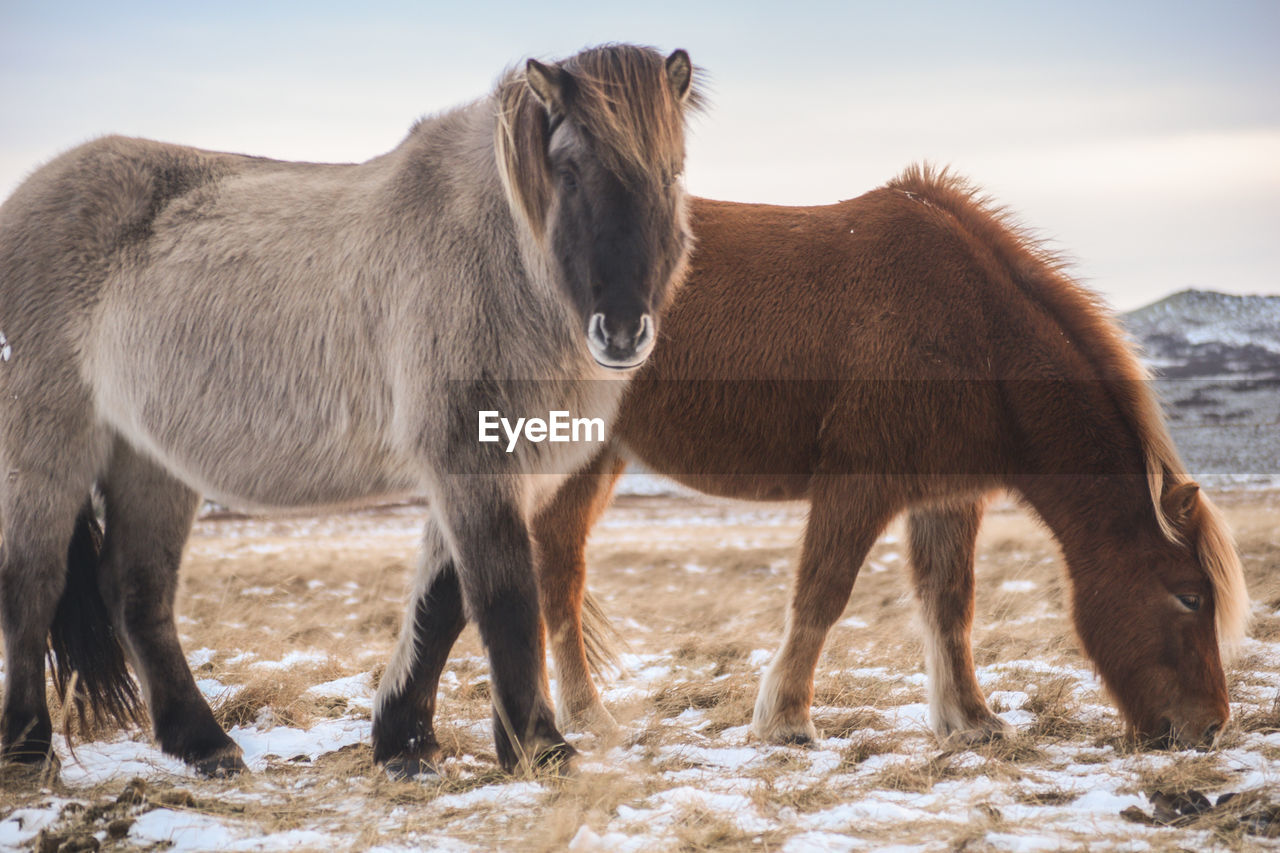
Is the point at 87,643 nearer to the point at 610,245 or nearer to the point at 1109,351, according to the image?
the point at 610,245

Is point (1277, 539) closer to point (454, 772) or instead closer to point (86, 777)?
point (454, 772)

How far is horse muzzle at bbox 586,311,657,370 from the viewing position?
3.09 meters

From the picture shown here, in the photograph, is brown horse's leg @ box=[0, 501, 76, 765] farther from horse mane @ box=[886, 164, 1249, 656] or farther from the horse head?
horse mane @ box=[886, 164, 1249, 656]

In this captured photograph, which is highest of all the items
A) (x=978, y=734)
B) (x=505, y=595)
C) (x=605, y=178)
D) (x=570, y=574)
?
(x=605, y=178)

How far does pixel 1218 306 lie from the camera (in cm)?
2052

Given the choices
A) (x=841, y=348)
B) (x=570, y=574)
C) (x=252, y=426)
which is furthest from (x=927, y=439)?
(x=252, y=426)

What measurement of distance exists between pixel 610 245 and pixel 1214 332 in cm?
2102

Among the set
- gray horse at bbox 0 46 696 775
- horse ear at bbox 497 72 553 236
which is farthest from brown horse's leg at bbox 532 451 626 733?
horse ear at bbox 497 72 553 236

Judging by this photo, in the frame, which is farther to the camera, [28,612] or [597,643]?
[597,643]

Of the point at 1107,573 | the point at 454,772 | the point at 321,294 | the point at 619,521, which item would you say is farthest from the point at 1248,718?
the point at 619,521

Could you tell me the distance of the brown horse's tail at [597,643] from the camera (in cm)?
535

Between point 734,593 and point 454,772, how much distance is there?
6.26 meters

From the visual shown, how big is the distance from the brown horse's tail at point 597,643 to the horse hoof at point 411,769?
5.29ft

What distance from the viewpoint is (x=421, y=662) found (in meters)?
3.90
